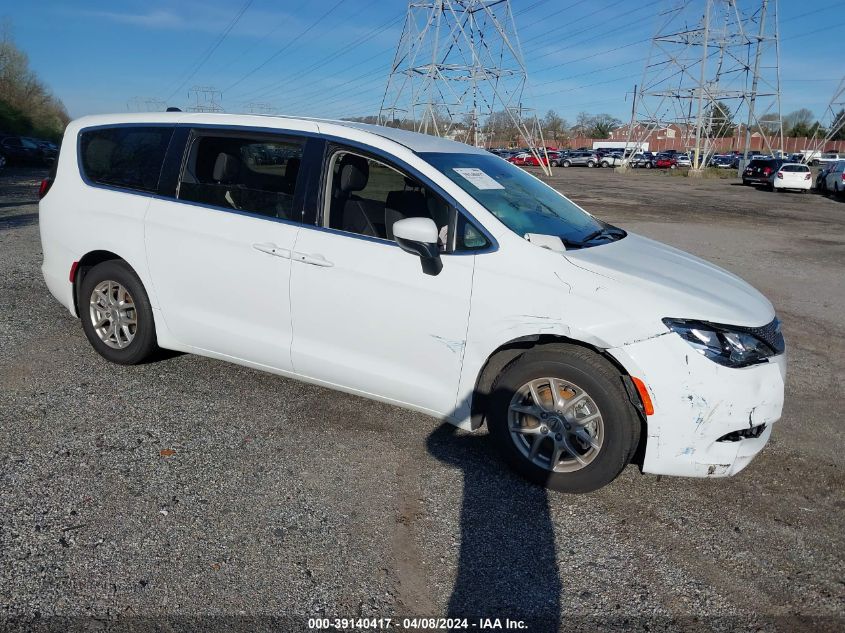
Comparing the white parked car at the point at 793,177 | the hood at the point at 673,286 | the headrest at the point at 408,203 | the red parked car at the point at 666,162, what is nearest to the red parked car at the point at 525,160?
the red parked car at the point at 666,162

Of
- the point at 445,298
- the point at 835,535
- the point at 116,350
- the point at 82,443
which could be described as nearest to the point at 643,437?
the point at 835,535

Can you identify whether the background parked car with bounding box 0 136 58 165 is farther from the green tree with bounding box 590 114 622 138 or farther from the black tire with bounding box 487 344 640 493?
the green tree with bounding box 590 114 622 138

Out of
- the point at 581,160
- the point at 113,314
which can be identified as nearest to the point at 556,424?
the point at 113,314

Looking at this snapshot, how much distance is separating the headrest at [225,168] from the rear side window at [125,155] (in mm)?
467

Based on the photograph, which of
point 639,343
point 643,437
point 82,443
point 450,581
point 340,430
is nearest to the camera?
point 450,581

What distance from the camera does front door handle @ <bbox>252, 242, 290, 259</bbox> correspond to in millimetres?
4012

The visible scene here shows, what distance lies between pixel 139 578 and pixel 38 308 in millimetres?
4873

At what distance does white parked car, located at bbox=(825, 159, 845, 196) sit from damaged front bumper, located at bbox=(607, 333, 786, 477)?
30.3 m

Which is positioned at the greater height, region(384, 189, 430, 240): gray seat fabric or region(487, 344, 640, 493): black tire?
region(384, 189, 430, 240): gray seat fabric

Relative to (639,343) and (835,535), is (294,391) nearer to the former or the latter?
(639,343)

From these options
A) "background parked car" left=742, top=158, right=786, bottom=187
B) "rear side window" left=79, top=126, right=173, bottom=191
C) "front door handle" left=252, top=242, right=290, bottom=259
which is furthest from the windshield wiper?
"background parked car" left=742, top=158, right=786, bottom=187

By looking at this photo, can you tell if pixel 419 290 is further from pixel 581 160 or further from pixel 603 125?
pixel 603 125

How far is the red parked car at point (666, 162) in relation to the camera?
65625mm

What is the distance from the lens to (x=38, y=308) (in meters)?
6.66
